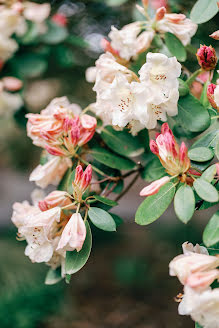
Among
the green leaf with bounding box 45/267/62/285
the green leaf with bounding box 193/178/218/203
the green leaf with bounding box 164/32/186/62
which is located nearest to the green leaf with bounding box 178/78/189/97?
the green leaf with bounding box 164/32/186/62

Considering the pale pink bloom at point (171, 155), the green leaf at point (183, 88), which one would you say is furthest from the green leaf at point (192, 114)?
the pale pink bloom at point (171, 155)

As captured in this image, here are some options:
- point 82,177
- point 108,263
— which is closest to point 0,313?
point 108,263

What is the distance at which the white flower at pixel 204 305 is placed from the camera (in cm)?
52

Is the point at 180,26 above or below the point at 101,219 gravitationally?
above

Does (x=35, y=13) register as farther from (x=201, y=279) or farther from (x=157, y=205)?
(x=201, y=279)

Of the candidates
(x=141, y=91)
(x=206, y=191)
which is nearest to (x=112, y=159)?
(x=141, y=91)

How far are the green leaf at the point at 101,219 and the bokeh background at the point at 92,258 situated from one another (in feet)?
1.96

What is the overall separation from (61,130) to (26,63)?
2.17ft

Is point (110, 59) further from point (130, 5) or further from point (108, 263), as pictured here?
point (108, 263)

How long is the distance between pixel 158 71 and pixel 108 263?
2128mm

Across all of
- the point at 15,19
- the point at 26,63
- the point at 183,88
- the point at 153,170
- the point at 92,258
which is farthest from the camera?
the point at 92,258

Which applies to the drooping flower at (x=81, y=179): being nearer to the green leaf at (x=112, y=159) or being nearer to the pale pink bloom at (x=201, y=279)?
the green leaf at (x=112, y=159)

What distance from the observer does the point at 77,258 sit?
27.3 inches

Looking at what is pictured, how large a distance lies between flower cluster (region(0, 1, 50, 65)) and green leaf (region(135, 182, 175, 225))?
0.87m
